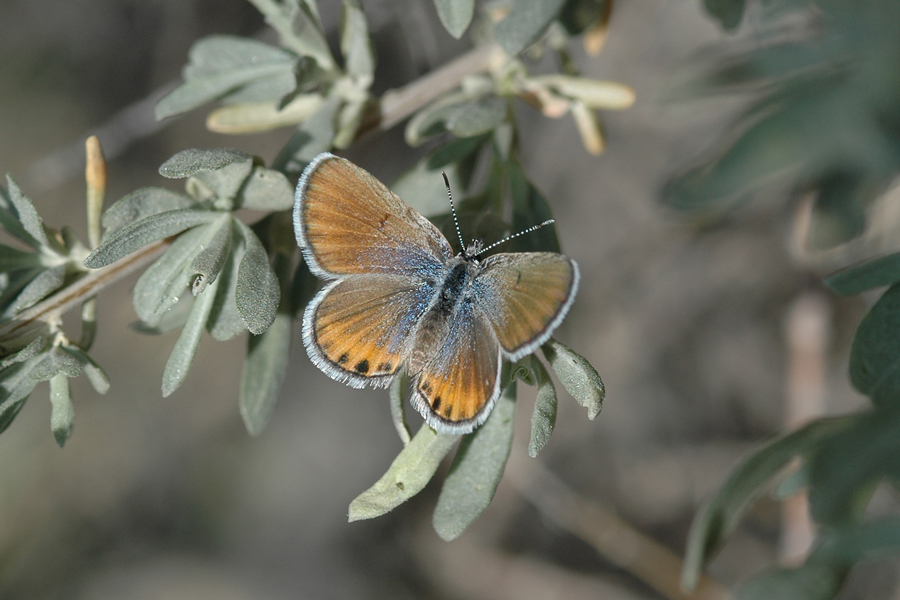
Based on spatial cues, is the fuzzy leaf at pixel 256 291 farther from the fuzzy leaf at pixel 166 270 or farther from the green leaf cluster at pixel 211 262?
the fuzzy leaf at pixel 166 270

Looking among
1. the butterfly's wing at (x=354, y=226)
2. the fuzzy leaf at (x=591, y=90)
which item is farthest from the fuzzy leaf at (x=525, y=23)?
the butterfly's wing at (x=354, y=226)

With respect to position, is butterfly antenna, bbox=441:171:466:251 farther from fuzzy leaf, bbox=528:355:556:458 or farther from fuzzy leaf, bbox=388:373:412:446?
fuzzy leaf, bbox=528:355:556:458

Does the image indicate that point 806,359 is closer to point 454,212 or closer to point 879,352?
point 879,352

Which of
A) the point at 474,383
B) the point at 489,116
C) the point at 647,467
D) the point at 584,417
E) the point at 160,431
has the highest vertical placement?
the point at 489,116

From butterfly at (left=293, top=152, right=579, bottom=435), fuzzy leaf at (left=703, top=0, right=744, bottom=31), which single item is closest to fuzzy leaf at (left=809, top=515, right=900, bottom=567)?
butterfly at (left=293, top=152, right=579, bottom=435)

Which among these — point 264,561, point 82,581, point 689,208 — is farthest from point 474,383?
point 82,581

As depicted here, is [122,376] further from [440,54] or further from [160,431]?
[440,54]
